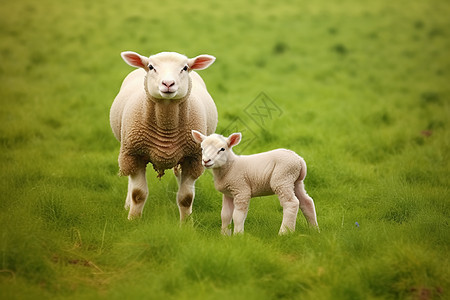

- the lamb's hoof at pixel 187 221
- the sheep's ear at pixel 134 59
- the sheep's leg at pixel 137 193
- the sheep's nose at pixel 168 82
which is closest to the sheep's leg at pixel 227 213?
the lamb's hoof at pixel 187 221

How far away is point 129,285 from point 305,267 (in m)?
1.26

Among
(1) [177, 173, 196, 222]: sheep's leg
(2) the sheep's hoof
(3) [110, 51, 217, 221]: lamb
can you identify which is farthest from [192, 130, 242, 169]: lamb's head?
(2) the sheep's hoof

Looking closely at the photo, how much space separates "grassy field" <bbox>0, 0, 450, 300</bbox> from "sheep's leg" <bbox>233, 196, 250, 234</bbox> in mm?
128

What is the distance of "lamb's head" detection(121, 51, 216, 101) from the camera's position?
4.28m

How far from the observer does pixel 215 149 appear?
4328mm

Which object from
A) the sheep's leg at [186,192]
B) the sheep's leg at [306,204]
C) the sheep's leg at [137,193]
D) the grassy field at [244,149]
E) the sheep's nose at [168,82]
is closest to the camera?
the grassy field at [244,149]

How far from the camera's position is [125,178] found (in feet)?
20.6

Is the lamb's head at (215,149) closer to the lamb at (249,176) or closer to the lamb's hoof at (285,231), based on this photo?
the lamb at (249,176)

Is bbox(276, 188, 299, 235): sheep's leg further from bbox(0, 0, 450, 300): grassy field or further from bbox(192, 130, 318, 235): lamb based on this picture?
bbox(0, 0, 450, 300): grassy field

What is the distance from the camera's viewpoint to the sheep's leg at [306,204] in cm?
469

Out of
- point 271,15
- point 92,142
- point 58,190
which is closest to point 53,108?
point 92,142

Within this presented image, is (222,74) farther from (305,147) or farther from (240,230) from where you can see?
(240,230)

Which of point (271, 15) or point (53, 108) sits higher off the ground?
point (271, 15)

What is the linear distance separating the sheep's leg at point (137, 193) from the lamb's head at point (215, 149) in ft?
2.78
